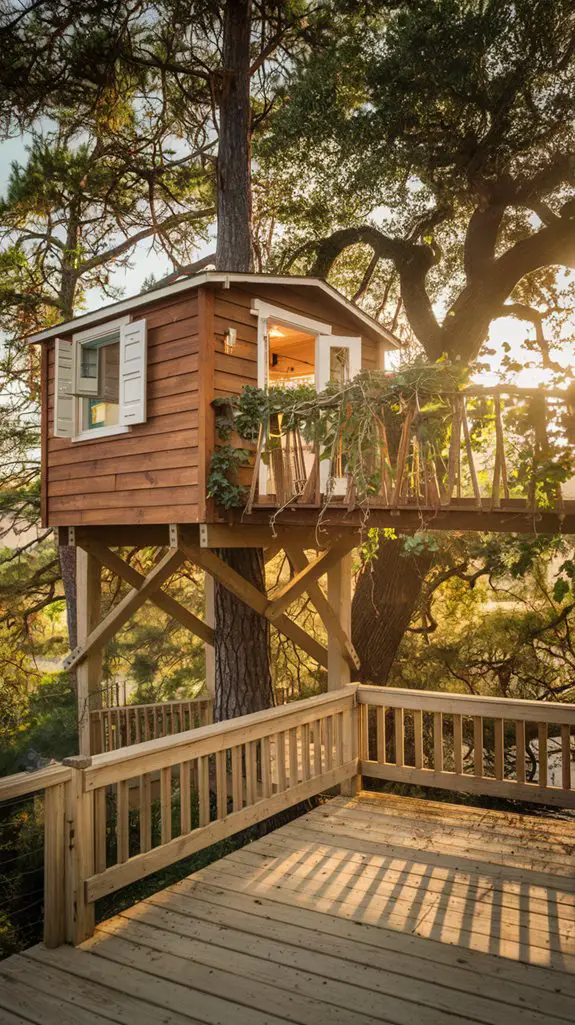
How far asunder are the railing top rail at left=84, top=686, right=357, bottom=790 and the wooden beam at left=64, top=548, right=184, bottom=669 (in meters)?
1.84

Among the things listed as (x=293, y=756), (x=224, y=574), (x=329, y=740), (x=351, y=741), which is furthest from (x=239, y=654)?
(x=293, y=756)

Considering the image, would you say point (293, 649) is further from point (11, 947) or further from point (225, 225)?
point (225, 225)

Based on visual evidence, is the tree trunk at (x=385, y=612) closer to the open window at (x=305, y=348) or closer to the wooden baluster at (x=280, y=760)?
the open window at (x=305, y=348)

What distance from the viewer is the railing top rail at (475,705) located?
15.4 ft

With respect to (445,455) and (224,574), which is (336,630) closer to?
(224,574)

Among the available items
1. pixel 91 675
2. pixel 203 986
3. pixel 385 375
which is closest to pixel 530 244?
pixel 385 375

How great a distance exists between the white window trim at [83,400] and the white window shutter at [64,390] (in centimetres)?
5

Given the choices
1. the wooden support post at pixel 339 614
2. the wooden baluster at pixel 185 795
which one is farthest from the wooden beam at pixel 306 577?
the wooden baluster at pixel 185 795

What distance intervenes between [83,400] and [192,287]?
2.09m

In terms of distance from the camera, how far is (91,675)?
7711 mm

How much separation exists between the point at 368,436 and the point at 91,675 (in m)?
4.89

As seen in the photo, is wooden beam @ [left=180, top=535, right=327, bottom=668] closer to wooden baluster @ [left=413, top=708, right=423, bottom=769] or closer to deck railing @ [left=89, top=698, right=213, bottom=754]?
wooden baluster @ [left=413, top=708, right=423, bottom=769]

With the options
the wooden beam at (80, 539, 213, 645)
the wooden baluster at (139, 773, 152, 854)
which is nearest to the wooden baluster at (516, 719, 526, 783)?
the wooden baluster at (139, 773, 152, 854)

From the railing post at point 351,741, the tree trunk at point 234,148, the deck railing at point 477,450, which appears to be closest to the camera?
the deck railing at point 477,450
